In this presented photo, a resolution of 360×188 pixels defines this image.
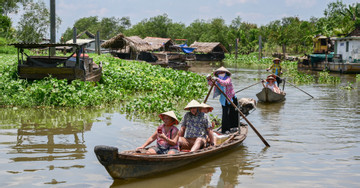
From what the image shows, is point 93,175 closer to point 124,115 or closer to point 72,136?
point 72,136

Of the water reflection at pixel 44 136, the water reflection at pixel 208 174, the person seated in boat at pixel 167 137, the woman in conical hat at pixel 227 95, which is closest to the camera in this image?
the water reflection at pixel 208 174

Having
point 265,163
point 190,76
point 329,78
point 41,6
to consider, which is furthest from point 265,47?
point 265,163

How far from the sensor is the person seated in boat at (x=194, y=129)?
7.09 m

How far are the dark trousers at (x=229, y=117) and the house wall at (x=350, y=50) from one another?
24.2m

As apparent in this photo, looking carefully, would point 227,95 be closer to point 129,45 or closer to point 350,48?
point 129,45

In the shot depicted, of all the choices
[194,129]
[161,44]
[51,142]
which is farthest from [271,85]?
[161,44]

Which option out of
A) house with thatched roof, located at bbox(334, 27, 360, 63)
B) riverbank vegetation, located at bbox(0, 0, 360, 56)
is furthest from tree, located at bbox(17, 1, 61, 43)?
house with thatched roof, located at bbox(334, 27, 360, 63)

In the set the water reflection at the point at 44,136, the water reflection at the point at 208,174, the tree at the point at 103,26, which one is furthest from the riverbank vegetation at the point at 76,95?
the tree at the point at 103,26

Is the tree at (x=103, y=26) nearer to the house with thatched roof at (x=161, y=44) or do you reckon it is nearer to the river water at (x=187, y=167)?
the house with thatched roof at (x=161, y=44)

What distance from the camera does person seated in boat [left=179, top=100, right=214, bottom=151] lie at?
279 inches

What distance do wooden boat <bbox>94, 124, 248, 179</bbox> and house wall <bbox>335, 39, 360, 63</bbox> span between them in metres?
26.8

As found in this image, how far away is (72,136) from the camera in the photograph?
8.66 metres

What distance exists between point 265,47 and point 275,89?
4504cm

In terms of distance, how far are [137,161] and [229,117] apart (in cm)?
341
